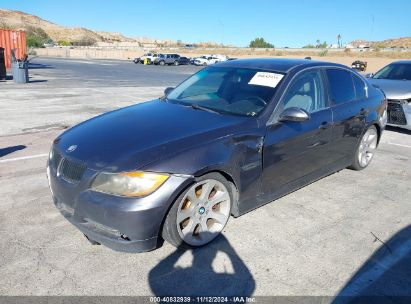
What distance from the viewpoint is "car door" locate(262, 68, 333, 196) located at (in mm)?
3699

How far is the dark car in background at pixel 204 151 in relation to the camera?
286cm

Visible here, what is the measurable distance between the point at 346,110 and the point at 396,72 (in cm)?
575

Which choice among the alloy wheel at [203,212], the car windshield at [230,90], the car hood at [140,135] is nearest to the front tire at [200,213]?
the alloy wheel at [203,212]

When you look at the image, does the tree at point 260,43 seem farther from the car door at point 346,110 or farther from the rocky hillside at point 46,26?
the car door at point 346,110

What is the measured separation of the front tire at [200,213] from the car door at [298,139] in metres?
0.53

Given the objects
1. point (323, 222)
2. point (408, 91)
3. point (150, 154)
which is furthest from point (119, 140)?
point (408, 91)

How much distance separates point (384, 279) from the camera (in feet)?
9.75

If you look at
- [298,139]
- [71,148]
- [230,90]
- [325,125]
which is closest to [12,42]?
[230,90]

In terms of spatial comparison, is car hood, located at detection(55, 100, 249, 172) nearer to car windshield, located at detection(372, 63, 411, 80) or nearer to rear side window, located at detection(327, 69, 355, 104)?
rear side window, located at detection(327, 69, 355, 104)

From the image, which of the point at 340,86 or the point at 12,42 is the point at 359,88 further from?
the point at 12,42

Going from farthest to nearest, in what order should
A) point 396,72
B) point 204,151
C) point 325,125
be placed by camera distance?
point 396,72, point 325,125, point 204,151

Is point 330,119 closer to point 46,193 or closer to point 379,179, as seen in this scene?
point 379,179

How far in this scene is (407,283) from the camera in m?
2.93

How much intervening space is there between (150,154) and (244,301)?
1328 millimetres
